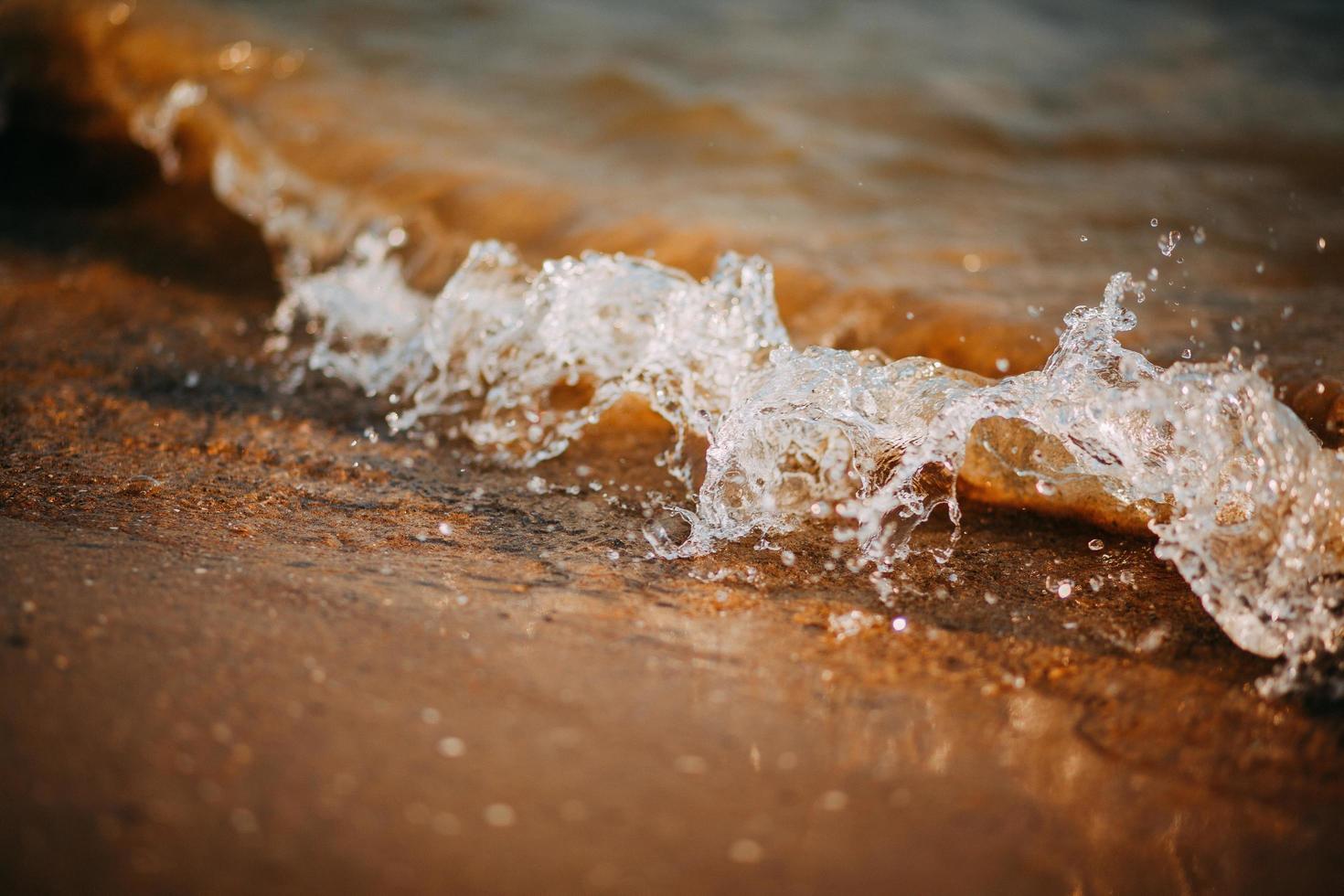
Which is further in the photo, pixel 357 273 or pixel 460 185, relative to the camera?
pixel 460 185

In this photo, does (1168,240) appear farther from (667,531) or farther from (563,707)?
(563,707)

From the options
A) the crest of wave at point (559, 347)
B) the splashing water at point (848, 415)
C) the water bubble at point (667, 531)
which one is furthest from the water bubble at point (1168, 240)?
the water bubble at point (667, 531)

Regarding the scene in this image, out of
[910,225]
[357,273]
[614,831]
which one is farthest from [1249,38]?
[614,831]

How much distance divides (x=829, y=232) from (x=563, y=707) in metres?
2.25

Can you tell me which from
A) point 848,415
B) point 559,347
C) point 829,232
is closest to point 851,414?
point 848,415

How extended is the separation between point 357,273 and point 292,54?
1.51 metres

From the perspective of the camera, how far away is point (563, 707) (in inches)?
58.6

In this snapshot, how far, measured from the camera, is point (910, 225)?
11.1 feet

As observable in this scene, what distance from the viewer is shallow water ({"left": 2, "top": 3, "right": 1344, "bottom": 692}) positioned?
2119 millimetres

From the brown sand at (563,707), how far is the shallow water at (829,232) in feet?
0.67

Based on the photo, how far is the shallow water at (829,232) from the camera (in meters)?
2.12

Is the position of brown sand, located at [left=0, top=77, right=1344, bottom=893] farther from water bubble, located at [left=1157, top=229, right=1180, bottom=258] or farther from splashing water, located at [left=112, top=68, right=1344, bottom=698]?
water bubble, located at [left=1157, top=229, right=1180, bottom=258]

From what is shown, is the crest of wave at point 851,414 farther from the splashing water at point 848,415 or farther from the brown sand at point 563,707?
the brown sand at point 563,707

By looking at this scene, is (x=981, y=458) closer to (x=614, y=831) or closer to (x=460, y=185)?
(x=614, y=831)
